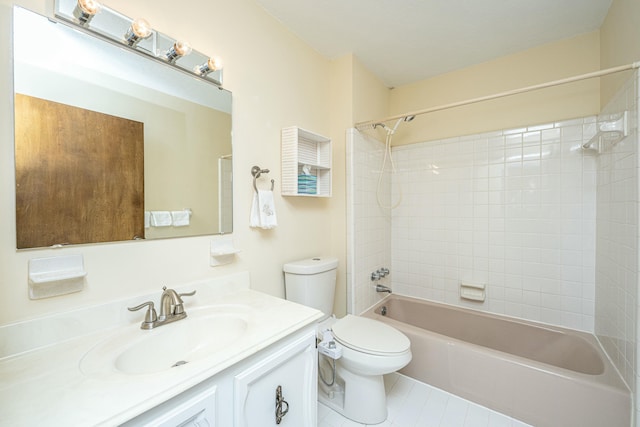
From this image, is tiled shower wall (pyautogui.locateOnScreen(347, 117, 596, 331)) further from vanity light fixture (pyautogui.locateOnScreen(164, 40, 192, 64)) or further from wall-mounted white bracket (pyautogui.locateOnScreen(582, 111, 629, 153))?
vanity light fixture (pyautogui.locateOnScreen(164, 40, 192, 64))

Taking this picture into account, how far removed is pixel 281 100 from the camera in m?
1.75

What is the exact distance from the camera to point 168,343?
1.02 metres

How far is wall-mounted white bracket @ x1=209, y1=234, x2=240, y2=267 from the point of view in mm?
1344

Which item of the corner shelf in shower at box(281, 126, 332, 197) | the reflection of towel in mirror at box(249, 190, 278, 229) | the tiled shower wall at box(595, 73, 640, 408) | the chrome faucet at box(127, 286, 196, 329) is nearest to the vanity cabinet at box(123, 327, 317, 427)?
the chrome faucet at box(127, 286, 196, 329)

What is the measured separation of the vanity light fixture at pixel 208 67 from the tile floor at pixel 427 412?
2.01 meters

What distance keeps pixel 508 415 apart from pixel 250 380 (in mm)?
1644

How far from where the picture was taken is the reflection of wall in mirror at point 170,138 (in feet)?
3.11

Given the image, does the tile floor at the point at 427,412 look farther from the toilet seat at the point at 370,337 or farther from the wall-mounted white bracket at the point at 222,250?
the wall-mounted white bracket at the point at 222,250

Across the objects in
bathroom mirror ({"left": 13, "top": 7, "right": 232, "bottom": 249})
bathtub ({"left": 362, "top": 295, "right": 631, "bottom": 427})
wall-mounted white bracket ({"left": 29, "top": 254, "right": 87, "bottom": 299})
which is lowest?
bathtub ({"left": 362, "top": 295, "right": 631, "bottom": 427})

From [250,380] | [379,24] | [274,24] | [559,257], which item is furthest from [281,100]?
[559,257]

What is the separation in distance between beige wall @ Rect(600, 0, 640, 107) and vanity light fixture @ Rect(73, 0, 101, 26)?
7.71 ft

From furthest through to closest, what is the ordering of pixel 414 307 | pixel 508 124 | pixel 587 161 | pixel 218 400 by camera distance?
pixel 414 307 → pixel 508 124 → pixel 587 161 → pixel 218 400

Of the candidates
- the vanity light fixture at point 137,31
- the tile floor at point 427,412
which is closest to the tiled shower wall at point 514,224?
the tile floor at point 427,412

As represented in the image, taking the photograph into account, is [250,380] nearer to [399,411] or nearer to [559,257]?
[399,411]
